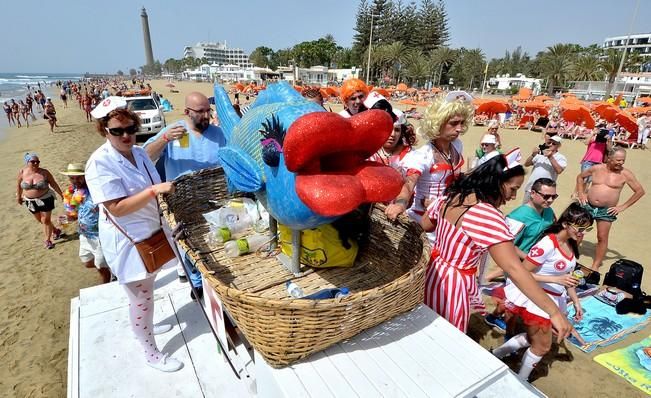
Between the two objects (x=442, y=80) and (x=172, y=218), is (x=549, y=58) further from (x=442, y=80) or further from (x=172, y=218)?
(x=172, y=218)

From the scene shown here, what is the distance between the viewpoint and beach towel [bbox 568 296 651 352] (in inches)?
120

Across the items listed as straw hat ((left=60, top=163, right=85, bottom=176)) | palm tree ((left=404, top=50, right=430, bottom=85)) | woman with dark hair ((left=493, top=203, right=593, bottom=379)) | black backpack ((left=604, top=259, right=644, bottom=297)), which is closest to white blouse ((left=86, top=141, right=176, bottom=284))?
straw hat ((left=60, top=163, right=85, bottom=176))

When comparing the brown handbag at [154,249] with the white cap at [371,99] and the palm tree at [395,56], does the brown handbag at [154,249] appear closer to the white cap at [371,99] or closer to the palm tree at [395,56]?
the white cap at [371,99]

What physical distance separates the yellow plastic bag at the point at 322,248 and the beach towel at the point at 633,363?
264cm

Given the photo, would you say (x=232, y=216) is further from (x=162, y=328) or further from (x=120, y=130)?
(x=162, y=328)

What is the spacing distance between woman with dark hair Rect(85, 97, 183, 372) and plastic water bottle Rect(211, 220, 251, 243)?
0.34 metres

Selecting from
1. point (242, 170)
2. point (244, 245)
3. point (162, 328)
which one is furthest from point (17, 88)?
point (242, 170)

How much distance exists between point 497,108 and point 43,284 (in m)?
18.0

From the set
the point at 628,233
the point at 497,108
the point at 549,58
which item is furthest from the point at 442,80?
the point at 628,233

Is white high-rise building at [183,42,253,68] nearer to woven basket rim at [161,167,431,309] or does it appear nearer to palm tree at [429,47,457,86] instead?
palm tree at [429,47,457,86]

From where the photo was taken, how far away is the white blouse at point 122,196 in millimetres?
1665

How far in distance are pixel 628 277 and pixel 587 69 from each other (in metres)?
41.8

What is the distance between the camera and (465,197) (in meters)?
1.61

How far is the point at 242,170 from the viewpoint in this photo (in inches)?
59.6
